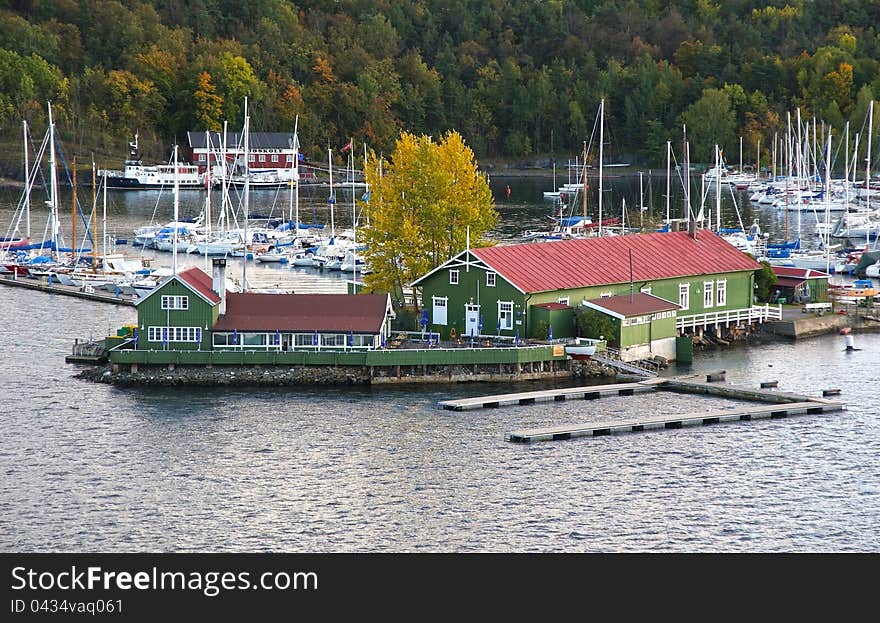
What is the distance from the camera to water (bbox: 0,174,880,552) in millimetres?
44500

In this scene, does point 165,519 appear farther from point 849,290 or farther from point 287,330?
point 849,290

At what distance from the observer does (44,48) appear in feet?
613

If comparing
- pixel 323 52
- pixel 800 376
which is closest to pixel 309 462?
pixel 800 376

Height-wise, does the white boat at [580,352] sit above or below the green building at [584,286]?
below

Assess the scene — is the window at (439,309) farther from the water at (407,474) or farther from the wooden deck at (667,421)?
the wooden deck at (667,421)

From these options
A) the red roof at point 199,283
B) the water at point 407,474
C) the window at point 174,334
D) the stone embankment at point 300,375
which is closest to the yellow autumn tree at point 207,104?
the red roof at point 199,283

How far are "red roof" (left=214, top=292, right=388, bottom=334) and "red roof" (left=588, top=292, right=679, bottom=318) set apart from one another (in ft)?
28.7

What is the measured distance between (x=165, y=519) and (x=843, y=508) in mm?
18636

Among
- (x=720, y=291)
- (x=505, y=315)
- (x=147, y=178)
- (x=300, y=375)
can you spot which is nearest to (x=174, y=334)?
(x=300, y=375)

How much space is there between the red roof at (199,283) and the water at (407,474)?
386 cm

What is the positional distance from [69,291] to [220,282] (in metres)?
25.6

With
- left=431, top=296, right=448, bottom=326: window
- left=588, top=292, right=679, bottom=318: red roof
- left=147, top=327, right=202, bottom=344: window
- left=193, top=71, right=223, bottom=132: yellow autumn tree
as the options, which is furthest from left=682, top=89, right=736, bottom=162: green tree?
left=147, top=327, right=202, bottom=344: window

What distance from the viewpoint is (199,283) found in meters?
64.2

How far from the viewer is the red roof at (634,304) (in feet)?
216
